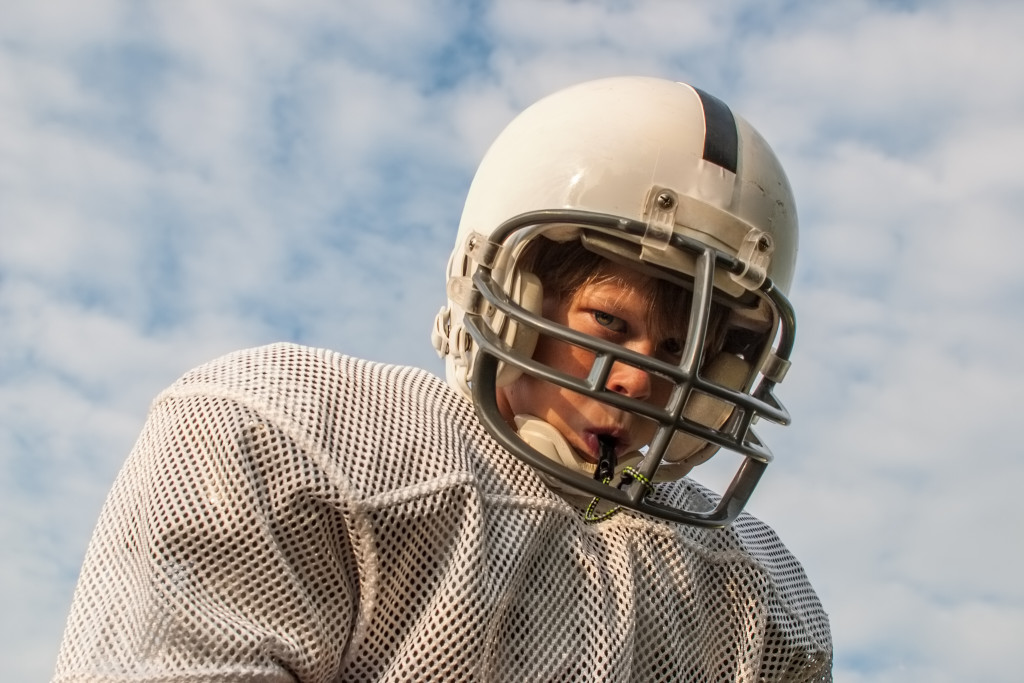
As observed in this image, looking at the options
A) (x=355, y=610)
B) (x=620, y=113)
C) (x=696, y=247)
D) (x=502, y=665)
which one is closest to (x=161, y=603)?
(x=355, y=610)

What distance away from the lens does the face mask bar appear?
2518mm

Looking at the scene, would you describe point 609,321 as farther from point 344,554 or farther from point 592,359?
point 344,554

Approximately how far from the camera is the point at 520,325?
9.02 ft

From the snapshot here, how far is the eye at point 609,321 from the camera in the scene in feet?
9.21

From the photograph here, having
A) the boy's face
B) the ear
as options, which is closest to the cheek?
the boy's face

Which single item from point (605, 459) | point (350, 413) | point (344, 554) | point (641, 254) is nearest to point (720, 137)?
point (641, 254)

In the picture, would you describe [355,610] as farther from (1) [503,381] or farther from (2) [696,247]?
(2) [696,247]

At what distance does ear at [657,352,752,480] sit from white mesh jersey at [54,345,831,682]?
0.69 feet

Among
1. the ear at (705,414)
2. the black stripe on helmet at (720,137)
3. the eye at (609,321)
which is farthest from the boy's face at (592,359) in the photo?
the black stripe on helmet at (720,137)

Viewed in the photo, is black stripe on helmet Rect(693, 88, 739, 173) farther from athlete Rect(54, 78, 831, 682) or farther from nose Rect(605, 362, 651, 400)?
nose Rect(605, 362, 651, 400)

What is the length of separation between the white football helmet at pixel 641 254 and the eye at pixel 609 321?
11 centimetres

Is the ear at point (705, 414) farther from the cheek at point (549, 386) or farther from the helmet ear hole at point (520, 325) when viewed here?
the helmet ear hole at point (520, 325)

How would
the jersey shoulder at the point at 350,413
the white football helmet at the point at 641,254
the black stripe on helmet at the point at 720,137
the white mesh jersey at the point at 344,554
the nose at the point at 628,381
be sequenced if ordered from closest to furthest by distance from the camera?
1. the white mesh jersey at the point at 344,554
2. the jersey shoulder at the point at 350,413
3. the white football helmet at the point at 641,254
4. the nose at the point at 628,381
5. the black stripe on helmet at the point at 720,137

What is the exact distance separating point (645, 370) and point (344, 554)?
0.63 meters
